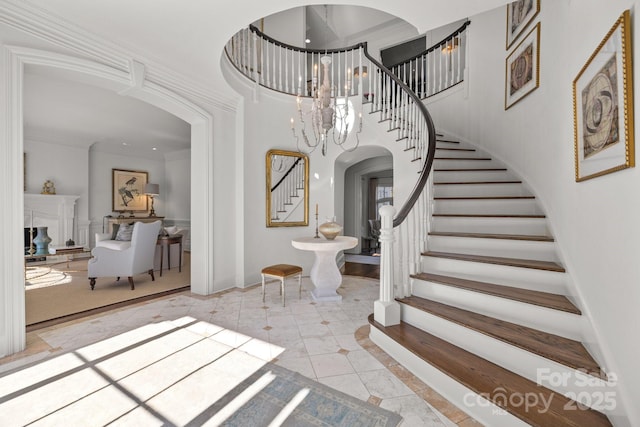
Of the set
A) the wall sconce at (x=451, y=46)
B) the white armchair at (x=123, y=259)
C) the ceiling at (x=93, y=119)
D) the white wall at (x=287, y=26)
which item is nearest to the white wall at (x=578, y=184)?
the wall sconce at (x=451, y=46)

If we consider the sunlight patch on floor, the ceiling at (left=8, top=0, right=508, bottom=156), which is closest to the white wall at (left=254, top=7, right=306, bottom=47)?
the ceiling at (left=8, top=0, right=508, bottom=156)

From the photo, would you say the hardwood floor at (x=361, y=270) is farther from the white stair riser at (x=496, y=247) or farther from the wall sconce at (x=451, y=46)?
the wall sconce at (x=451, y=46)

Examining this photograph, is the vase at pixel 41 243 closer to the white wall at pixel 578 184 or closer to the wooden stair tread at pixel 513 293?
the wooden stair tread at pixel 513 293

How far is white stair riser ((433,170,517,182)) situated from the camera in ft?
11.9

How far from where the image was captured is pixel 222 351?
238 cm

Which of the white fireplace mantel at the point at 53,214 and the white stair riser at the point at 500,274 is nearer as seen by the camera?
the white stair riser at the point at 500,274

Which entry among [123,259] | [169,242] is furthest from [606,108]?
[169,242]

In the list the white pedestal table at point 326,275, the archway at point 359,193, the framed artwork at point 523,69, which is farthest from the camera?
the archway at point 359,193

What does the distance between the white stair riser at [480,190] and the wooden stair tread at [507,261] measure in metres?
1.09

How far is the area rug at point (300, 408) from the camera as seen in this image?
157cm

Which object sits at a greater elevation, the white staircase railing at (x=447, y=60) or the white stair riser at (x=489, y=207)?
the white staircase railing at (x=447, y=60)

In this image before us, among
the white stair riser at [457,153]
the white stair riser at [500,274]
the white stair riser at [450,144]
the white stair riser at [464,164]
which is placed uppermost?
the white stair riser at [450,144]

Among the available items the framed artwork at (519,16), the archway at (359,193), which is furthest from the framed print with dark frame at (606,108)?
the archway at (359,193)

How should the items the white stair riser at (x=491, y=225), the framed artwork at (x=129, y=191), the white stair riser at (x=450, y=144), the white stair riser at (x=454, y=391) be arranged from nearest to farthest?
the white stair riser at (x=454, y=391)
the white stair riser at (x=491, y=225)
the white stair riser at (x=450, y=144)
the framed artwork at (x=129, y=191)
